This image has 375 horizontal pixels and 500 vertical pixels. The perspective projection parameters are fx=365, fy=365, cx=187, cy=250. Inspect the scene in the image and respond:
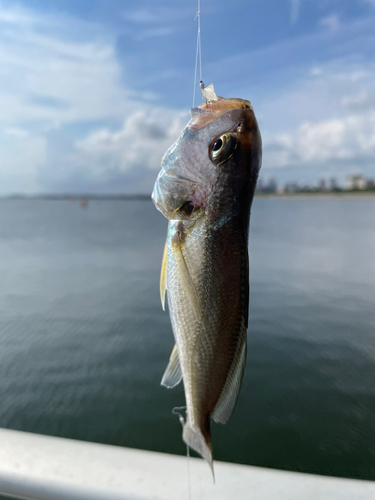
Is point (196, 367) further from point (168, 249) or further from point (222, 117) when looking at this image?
point (222, 117)

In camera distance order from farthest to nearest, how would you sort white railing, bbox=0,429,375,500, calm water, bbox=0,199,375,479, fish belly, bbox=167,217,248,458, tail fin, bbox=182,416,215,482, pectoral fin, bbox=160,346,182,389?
calm water, bbox=0,199,375,479, white railing, bbox=0,429,375,500, pectoral fin, bbox=160,346,182,389, tail fin, bbox=182,416,215,482, fish belly, bbox=167,217,248,458

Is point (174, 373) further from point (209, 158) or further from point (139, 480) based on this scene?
point (139, 480)

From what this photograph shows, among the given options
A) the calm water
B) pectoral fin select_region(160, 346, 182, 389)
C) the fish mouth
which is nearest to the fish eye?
the fish mouth

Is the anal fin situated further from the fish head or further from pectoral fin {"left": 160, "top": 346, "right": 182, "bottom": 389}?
the fish head

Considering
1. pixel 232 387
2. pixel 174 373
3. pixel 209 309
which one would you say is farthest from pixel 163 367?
pixel 209 309

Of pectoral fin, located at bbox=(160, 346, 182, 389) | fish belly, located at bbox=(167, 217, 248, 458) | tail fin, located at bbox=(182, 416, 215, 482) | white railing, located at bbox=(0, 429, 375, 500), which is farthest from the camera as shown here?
white railing, located at bbox=(0, 429, 375, 500)

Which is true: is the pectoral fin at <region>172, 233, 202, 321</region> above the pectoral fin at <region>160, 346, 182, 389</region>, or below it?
above

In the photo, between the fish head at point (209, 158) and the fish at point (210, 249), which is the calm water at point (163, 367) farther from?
the fish head at point (209, 158)
